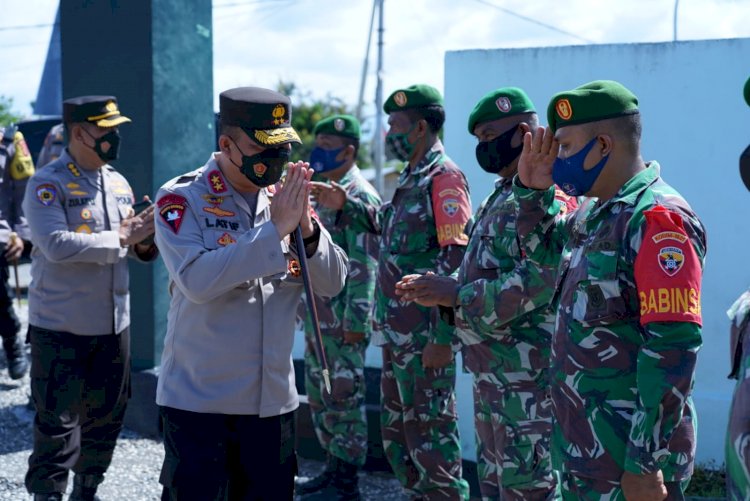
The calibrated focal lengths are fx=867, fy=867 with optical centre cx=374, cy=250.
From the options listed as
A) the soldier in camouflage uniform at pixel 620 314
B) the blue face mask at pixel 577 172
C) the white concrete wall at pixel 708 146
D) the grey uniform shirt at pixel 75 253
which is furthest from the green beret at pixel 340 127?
the blue face mask at pixel 577 172

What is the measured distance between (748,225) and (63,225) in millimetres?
3960

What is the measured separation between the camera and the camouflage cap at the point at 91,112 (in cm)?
473

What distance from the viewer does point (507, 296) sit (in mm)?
3555

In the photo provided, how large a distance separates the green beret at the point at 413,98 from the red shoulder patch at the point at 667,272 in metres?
2.24

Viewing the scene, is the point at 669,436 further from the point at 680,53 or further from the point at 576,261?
the point at 680,53

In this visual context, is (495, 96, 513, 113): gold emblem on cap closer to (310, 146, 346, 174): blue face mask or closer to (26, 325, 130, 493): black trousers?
(310, 146, 346, 174): blue face mask

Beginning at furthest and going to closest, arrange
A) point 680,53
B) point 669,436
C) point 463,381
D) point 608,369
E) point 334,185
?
point 463,381 → point 680,53 → point 334,185 → point 608,369 → point 669,436

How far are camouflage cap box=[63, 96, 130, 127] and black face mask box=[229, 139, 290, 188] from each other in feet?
6.27

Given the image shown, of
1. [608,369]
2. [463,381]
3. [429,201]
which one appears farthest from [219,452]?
[463,381]

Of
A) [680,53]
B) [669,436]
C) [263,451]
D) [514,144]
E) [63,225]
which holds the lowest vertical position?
[263,451]

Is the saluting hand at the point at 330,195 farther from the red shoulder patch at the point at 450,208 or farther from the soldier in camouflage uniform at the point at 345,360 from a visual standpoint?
the red shoulder patch at the point at 450,208

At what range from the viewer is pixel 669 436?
8.14 feet

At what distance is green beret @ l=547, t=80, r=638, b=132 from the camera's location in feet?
9.03

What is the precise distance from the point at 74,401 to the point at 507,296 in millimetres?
2393
